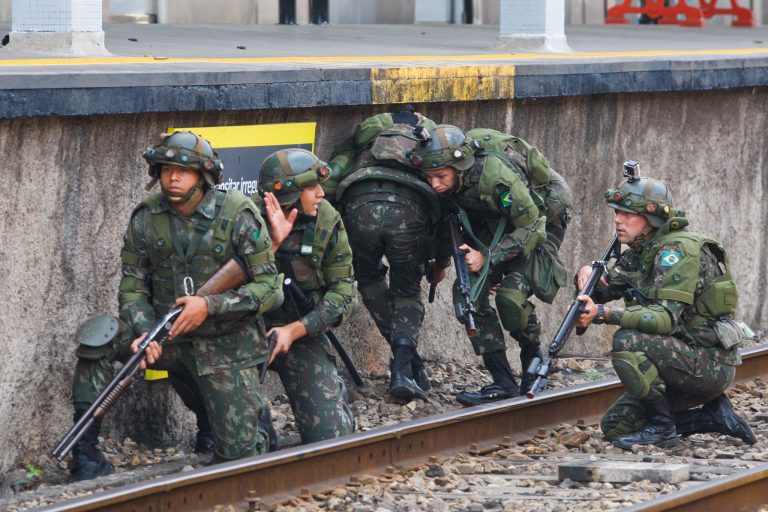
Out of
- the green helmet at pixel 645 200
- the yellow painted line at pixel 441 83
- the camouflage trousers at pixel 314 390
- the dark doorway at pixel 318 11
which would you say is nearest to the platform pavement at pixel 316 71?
the yellow painted line at pixel 441 83

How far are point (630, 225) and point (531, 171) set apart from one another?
48.7 inches

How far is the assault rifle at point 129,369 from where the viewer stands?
6.54 m

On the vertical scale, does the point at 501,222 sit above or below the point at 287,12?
below

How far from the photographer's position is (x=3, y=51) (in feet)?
33.5

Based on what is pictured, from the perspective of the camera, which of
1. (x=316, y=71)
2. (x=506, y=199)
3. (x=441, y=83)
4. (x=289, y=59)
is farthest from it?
(x=289, y=59)

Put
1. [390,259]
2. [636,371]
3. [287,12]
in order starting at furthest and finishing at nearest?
[287,12] → [390,259] → [636,371]

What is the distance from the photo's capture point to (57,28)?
10.3 meters

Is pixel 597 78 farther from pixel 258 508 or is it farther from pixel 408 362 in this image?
pixel 258 508

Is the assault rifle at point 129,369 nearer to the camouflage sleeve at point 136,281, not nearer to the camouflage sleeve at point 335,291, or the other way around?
the camouflage sleeve at point 136,281

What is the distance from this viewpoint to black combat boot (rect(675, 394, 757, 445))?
7625 millimetres

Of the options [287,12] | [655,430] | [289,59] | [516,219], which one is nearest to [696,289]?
[655,430]

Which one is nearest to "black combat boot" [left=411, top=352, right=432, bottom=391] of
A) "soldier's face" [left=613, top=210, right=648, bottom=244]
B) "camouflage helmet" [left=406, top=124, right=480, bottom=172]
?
"camouflage helmet" [left=406, top=124, right=480, bottom=172]

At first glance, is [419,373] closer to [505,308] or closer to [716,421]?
[505,308]

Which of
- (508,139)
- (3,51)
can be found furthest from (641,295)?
(3,51)
